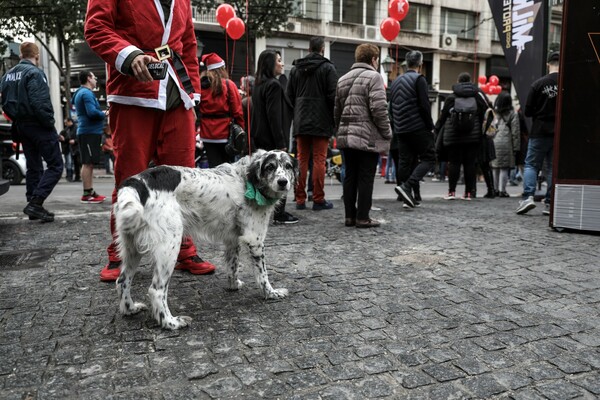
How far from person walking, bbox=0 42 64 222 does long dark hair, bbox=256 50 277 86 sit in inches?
108

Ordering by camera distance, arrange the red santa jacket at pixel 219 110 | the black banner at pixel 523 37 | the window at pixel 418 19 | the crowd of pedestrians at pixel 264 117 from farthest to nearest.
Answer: the window at pixel 418 19, the black banner at pixel 523 37, the red santa jacket at pixel 219 110, the crowd of pedestrians at pixel 264 117

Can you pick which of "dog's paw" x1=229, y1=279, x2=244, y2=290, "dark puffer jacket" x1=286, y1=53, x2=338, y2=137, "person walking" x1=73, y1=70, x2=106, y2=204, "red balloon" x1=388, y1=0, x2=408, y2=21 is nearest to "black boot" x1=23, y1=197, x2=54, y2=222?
"person walking" x1=73, y1=70, x2=106, y2=204

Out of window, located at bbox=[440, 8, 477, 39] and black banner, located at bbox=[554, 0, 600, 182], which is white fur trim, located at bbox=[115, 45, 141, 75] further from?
window, located at bbox=[440, 8, 477, 39]

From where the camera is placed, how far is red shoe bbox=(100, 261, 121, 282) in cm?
380

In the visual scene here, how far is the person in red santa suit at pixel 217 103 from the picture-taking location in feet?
21.2

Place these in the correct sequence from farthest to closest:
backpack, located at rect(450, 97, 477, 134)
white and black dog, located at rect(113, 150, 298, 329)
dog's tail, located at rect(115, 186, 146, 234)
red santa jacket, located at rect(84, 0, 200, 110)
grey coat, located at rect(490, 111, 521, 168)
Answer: grey coat, located at rect(490, 111, 521, 168)
backpack, located at rect(450, 97, 477, 134)
red santa jacket, located at rect(84, 0, 200, 110)
white and black dog, located at rect(113, 150, 298, 329)
dog's tail, located at rect(115, 186, 146, 234)

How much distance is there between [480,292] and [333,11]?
97.2 ft

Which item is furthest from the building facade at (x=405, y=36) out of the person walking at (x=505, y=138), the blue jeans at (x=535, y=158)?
the blue jeans at (x=535, y=158)

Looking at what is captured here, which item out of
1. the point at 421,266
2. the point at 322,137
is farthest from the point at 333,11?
the point at 421,266

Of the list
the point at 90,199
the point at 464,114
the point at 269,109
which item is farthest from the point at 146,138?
the point at 464,114

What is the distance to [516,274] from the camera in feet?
13.7

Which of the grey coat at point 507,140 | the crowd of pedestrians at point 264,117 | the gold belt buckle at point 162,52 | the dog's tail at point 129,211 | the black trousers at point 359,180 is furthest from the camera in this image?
the grey coat at point 507,140

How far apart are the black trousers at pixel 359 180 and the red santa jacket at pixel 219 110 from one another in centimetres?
160

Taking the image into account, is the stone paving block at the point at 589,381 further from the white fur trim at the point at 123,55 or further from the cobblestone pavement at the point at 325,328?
the white fur trim at the point at 123,55
